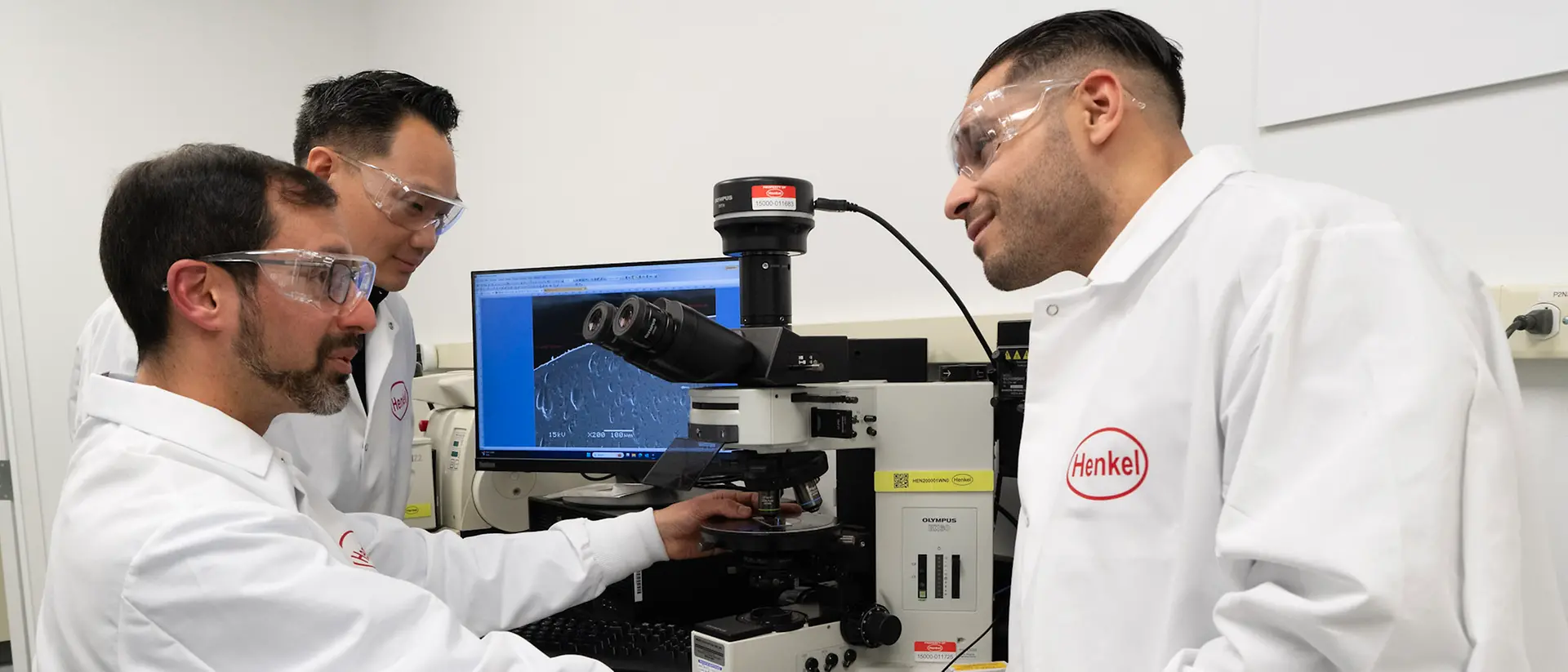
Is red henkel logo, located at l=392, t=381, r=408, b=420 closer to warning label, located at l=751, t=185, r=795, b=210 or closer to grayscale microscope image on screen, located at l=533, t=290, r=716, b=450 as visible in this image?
grayscale microscope image on screen, located at l=533, t=290, r=716, b=450

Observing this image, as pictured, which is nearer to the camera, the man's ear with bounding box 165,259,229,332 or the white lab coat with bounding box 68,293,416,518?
the man's ear with bounding box 165,259,229,332

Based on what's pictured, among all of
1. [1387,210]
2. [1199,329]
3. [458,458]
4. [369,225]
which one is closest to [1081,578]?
[1199,329]

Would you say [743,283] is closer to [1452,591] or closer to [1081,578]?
[1081,578]

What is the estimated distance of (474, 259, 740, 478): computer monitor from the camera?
1718 mm

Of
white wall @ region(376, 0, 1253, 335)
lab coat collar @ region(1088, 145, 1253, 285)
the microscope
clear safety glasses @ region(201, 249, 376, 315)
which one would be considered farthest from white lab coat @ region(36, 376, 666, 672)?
white wall @ region(376, 0, 1253, 335)

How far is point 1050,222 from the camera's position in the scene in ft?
3.31

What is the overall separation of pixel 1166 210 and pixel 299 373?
939mm

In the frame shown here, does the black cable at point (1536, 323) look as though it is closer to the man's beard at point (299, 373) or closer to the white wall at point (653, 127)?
the white wall at point (653, 127)

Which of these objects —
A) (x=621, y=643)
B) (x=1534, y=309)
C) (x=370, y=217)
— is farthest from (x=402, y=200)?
(x=1534, y=309)

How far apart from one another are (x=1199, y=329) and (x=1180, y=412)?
0.24 feet

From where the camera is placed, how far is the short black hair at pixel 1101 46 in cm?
100

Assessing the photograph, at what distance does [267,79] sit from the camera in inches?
126

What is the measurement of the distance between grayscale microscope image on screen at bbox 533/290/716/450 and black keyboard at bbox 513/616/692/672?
402 millimetres

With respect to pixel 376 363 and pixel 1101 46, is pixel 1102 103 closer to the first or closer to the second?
pixel 1101 46
